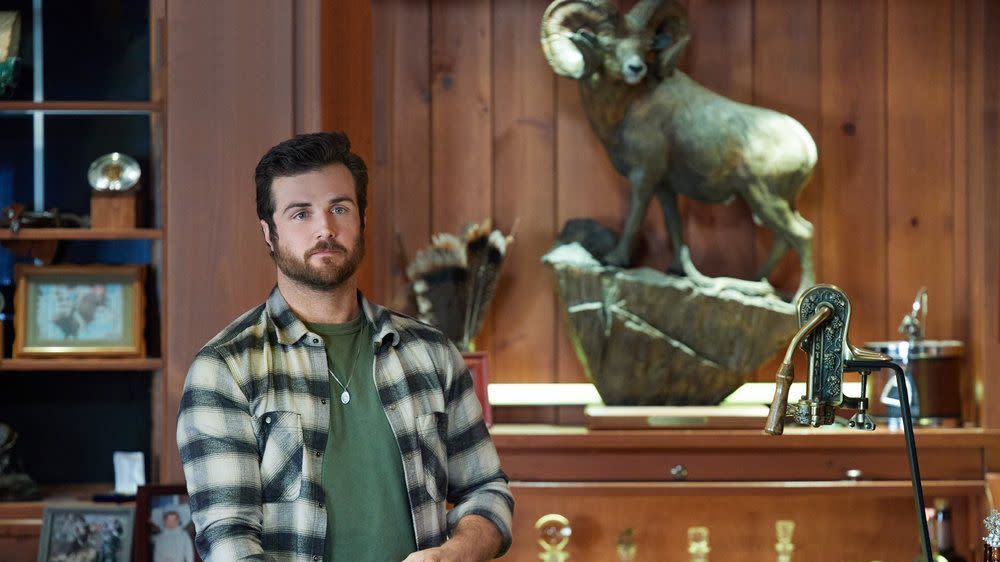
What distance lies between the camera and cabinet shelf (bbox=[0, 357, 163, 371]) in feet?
8.21

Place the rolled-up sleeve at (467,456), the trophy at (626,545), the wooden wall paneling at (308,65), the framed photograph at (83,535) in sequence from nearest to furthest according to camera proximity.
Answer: the rolled-up sleeve at (467,456), the wooden wall paneling at (308,65), the framed photograph at (83,535), the trophy at (626,545)

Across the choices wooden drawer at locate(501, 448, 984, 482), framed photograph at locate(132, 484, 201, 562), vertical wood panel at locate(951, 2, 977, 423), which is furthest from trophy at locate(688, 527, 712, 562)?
framed photograph at locate(132, 484, 201, 562)

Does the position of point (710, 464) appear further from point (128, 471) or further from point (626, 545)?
point (128, 471)

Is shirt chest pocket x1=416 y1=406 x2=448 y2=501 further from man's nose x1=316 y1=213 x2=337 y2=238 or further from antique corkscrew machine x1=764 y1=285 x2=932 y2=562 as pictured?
antique corkscrew machine x1=764 y1=285 x2=932 y2=562

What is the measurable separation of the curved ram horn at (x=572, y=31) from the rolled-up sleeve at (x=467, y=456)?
4.71 ft

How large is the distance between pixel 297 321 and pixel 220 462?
0.72ft

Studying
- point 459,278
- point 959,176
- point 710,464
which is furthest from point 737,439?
point 959,176

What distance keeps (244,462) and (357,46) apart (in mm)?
1241

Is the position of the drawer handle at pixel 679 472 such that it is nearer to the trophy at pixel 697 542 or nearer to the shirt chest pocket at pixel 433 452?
the trophy at pixel 697 542

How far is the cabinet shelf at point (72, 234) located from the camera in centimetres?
251

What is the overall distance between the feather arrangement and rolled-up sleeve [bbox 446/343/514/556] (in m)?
1.32

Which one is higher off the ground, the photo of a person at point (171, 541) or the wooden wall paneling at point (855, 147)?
the wooden wall paneling at point (855, 147)

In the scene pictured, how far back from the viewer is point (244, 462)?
139cm

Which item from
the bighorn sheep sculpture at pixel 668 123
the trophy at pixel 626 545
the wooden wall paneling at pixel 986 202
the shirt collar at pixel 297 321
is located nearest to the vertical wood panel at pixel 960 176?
the wooden wall paneling at pixel 986 202
